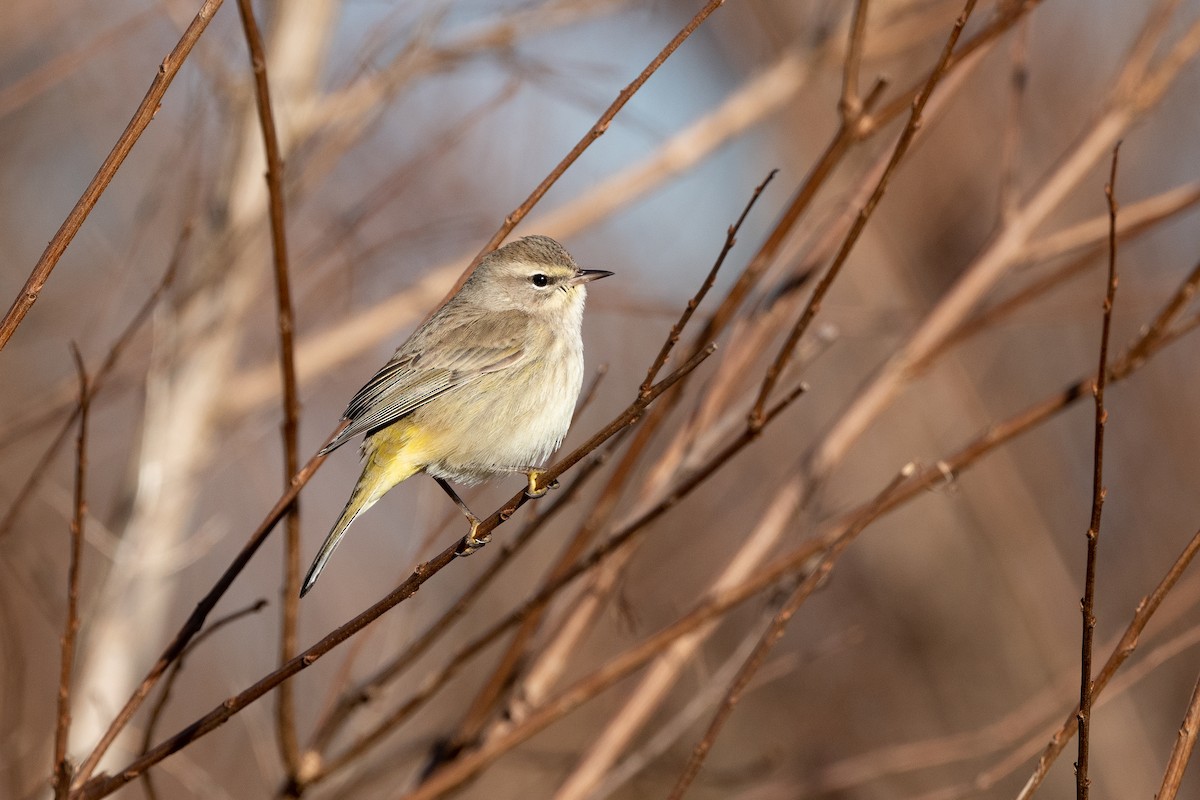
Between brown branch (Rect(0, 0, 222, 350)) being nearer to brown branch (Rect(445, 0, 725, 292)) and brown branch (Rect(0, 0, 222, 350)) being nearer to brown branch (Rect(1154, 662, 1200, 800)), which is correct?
brown branch (Rect(445, 0, 725, 292))

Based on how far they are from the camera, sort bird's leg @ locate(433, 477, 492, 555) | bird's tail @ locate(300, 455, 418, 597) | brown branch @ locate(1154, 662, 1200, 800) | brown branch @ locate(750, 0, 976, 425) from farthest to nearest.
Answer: bird's tail @ locate(300, 455, 418, 597)
bird's leg @ locate(433, 477, 492, 555)
brown branch @ locate(750, 0, 976, 425)
brown branch @ locate(1154, 662, 1200, 800)

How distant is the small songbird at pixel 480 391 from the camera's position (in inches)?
154

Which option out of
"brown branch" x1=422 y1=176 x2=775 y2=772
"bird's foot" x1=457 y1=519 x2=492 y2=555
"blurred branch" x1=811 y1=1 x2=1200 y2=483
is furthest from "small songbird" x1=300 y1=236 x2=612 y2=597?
"blurred branch" x1=811 y1=1 x2=1200 y2=483

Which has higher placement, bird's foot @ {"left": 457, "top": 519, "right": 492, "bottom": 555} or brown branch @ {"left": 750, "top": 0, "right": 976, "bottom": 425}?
brown branch @ {"left": 750, "top": 0, "right": 976, "bottom": 425}

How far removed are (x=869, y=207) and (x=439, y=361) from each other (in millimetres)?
2163

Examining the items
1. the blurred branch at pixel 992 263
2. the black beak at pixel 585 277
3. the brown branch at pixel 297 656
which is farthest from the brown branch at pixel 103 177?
the black beak at pixel 585 277

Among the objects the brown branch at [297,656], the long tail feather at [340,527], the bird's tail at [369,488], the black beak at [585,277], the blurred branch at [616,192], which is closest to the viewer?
the brown branch at [297,656]

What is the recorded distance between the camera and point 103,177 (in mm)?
1973

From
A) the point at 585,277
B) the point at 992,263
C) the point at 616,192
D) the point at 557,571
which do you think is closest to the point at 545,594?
the point at 557,571

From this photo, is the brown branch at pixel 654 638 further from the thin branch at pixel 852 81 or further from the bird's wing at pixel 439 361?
the bird's wing at pixel 439 361

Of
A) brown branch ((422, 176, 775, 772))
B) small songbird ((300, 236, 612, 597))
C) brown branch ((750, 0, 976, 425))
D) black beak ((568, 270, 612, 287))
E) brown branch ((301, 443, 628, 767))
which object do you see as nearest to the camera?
brown branch ((750, 0, 976, 425))

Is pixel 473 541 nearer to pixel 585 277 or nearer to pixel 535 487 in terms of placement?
pixel 535 487

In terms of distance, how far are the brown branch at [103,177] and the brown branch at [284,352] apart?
568 mm

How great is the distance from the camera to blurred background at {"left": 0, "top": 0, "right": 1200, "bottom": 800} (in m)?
3.78
